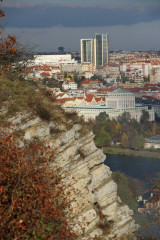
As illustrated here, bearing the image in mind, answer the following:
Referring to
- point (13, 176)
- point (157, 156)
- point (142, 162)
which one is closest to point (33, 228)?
point (13, 176)

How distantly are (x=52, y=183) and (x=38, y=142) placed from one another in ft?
0.91

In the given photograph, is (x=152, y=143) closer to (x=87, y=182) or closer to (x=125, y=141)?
(x=125, y=141)

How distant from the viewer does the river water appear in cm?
1072

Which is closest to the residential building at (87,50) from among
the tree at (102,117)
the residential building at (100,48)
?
the residential building at (100,48)

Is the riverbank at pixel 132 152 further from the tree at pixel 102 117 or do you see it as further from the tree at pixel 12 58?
the tree at pixel 12 58

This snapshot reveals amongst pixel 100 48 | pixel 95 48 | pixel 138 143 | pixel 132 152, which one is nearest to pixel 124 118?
pixel 138 143

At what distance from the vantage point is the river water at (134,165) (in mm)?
10721

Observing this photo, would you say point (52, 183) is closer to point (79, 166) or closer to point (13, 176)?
point (13, 176)

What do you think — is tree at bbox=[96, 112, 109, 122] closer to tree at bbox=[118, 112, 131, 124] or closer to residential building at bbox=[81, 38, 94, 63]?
tree at bbox=[118, 112, 131, 124]

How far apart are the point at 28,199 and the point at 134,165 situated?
1073 cm

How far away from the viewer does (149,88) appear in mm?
28375

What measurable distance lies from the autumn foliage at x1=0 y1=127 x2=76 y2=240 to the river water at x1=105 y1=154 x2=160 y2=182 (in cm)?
832

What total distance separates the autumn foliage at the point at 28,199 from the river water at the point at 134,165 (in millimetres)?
8318

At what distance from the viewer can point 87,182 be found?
80.7 inches
